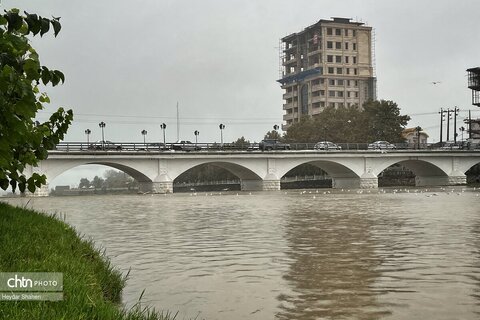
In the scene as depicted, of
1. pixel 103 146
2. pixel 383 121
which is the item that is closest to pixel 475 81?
pixel 383 121

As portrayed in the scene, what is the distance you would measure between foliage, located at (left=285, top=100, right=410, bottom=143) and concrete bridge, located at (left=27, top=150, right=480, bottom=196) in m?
10.2

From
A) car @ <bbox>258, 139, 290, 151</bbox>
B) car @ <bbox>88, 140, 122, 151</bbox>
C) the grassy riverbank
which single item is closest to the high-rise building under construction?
car @ <bbox>258, 139, 290, 151</bbox>

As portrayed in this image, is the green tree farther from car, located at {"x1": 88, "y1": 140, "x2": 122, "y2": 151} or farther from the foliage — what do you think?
car, located at {"x1": 88, "y1": 140, "x2": 122, "y2": 151}

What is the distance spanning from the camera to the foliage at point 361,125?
98688 mm

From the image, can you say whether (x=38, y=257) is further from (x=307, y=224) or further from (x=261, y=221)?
(x=261, y=221)

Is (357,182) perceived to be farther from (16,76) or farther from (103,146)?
(16,76)

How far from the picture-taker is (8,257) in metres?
7.98

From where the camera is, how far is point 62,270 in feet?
24.8

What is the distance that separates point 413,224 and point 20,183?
622 inches

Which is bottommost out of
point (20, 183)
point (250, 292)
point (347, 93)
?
point (250, 292)

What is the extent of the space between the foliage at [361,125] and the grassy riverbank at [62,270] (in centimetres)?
8976

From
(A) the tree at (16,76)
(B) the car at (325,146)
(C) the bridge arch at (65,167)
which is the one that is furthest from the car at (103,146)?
(A) the tree at (16,76)

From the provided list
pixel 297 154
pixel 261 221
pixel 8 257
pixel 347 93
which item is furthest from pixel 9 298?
pixel 347 93

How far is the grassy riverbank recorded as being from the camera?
534 cm
